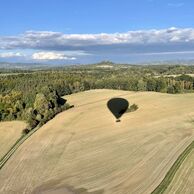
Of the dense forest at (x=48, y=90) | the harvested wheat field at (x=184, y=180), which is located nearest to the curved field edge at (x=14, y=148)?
the dense forest at (x=48, y=90)

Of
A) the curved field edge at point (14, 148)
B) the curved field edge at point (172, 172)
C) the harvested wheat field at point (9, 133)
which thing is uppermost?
the curved field edge at point (172, 172)

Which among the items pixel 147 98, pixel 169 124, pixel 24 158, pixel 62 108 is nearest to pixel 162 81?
pixel 147 98

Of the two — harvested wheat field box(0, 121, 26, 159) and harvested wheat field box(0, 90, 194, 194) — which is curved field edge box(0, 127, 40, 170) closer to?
harvested wheat field box(0, 121, 26, 159)

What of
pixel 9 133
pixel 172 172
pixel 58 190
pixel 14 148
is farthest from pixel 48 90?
pixel 172 172

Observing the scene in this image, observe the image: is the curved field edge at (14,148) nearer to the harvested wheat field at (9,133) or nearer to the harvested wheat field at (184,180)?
the harvested wheat field at (9,133)

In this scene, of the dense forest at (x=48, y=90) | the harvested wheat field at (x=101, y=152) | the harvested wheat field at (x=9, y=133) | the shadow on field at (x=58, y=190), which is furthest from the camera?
the dense forest at (x=48, y=90)

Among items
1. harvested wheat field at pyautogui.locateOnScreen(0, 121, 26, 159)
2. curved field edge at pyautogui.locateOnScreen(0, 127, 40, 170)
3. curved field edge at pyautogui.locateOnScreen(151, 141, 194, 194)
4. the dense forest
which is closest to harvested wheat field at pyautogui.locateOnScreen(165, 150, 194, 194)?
curved field edge at pyautogui.locateOnScreen(151, 141, 194, 194)
